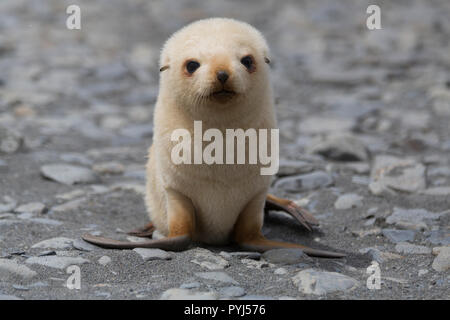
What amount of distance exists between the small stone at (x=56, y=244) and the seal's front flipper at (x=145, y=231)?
56 centimetres

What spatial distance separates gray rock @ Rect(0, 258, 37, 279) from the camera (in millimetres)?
3766

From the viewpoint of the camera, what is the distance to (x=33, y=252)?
423 centimetres

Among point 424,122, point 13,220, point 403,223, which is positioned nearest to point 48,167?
point 13,220

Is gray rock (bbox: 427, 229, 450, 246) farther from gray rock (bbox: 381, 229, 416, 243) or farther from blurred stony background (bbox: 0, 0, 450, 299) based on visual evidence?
gray rock (bbox: 381, 229, 416, 243)

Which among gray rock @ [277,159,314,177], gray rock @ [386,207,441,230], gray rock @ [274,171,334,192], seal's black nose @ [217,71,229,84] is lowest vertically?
gray rock @ [386,207,441,230]

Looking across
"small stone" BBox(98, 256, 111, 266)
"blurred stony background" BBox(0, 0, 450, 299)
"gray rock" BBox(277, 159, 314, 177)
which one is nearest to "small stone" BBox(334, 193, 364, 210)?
"blurred stony background" BBox(0, 0, 450, 299)

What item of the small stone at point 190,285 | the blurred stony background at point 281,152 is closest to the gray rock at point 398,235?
the blurred stony background at point 281,152

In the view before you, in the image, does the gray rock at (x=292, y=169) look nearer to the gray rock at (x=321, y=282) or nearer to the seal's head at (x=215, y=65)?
the seal's head at (x=215, y=65)

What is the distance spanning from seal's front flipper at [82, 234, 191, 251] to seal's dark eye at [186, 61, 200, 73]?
3.48ft

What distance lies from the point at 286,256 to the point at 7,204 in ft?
7.85

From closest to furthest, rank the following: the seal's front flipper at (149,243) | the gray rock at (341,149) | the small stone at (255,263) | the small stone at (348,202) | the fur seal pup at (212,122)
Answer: the fur seal pup at (212,122) < the small stone at (255,263) < the seal's front flipper at (149,243) < the small stone at (348,202) < the gray rock at (341,149)

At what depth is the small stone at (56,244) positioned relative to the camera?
14.2 feet

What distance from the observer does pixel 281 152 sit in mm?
7160
